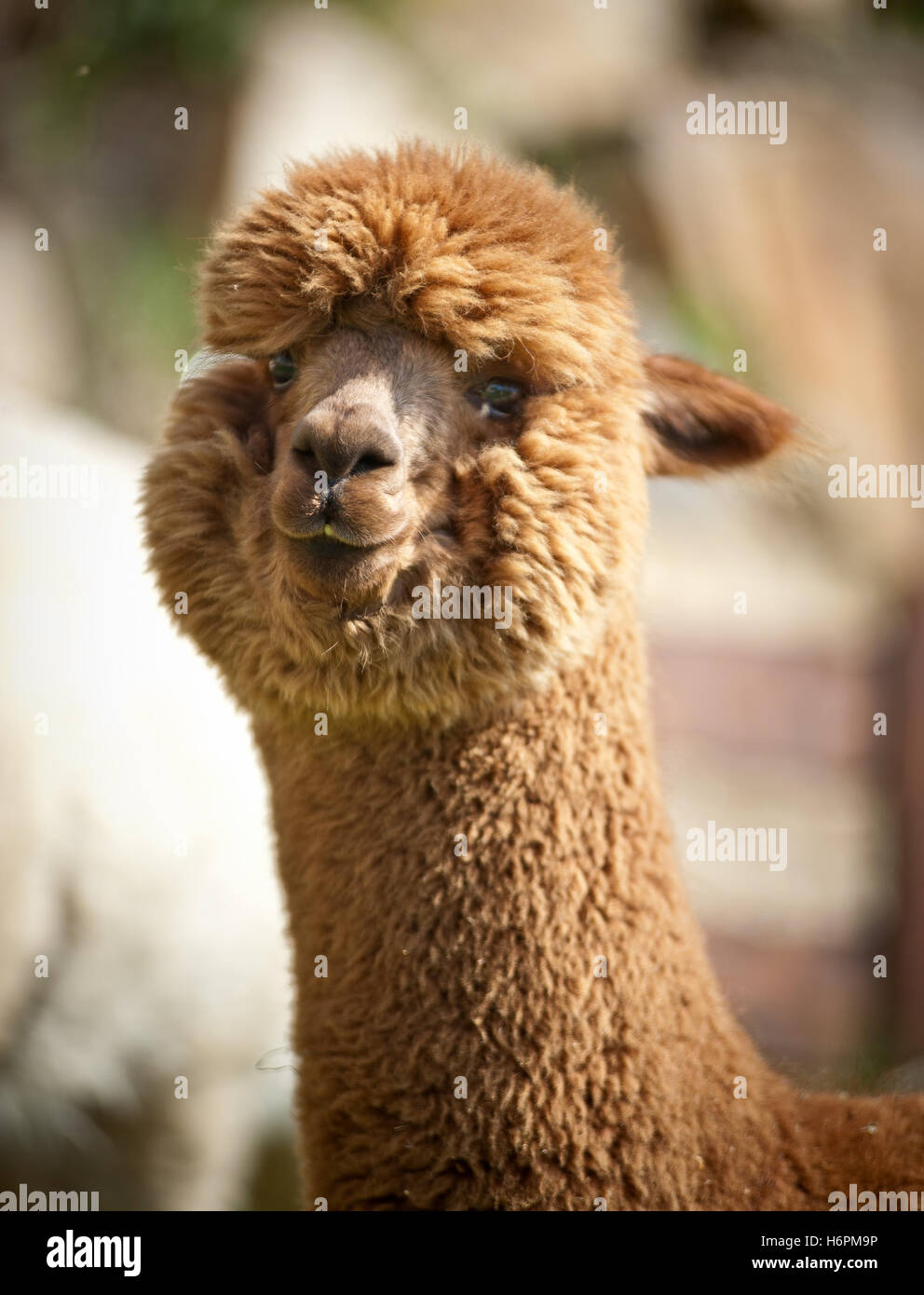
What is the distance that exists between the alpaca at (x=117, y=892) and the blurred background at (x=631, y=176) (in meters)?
3.29

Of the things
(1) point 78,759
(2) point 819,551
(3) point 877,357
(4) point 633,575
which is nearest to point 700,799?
(2) point 819,551

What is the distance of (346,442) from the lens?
1557mm

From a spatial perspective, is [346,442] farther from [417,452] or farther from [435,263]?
[435,263]

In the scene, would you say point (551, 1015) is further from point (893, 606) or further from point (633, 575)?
point (893, 606)

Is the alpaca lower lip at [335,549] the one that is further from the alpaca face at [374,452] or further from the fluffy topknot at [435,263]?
the fluffy topknot at [435,263]

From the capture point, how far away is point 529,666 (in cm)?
172

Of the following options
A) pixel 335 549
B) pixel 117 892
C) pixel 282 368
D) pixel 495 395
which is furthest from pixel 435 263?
pixel 117 892

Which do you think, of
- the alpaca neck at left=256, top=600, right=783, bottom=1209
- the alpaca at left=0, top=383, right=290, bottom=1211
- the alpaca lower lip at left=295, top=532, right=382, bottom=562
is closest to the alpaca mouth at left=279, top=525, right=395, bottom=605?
Answer: the alpaca lower lip at left=295, top=532, right=382, bottom=562

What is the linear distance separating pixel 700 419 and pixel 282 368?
2.34 feet

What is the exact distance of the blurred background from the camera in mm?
6641

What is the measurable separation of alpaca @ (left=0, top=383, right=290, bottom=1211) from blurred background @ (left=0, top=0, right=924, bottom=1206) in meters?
3.29

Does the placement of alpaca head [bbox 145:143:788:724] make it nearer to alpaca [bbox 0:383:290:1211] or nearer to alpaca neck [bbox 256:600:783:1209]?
alpaca neck [bbox 256:600:783:1209]

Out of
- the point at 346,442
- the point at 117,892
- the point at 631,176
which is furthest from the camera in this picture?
the point at 631,176

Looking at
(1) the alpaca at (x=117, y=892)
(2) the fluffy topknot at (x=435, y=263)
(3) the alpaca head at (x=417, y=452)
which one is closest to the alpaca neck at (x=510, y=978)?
(3) the alpaca head at (x=417, y=452)
